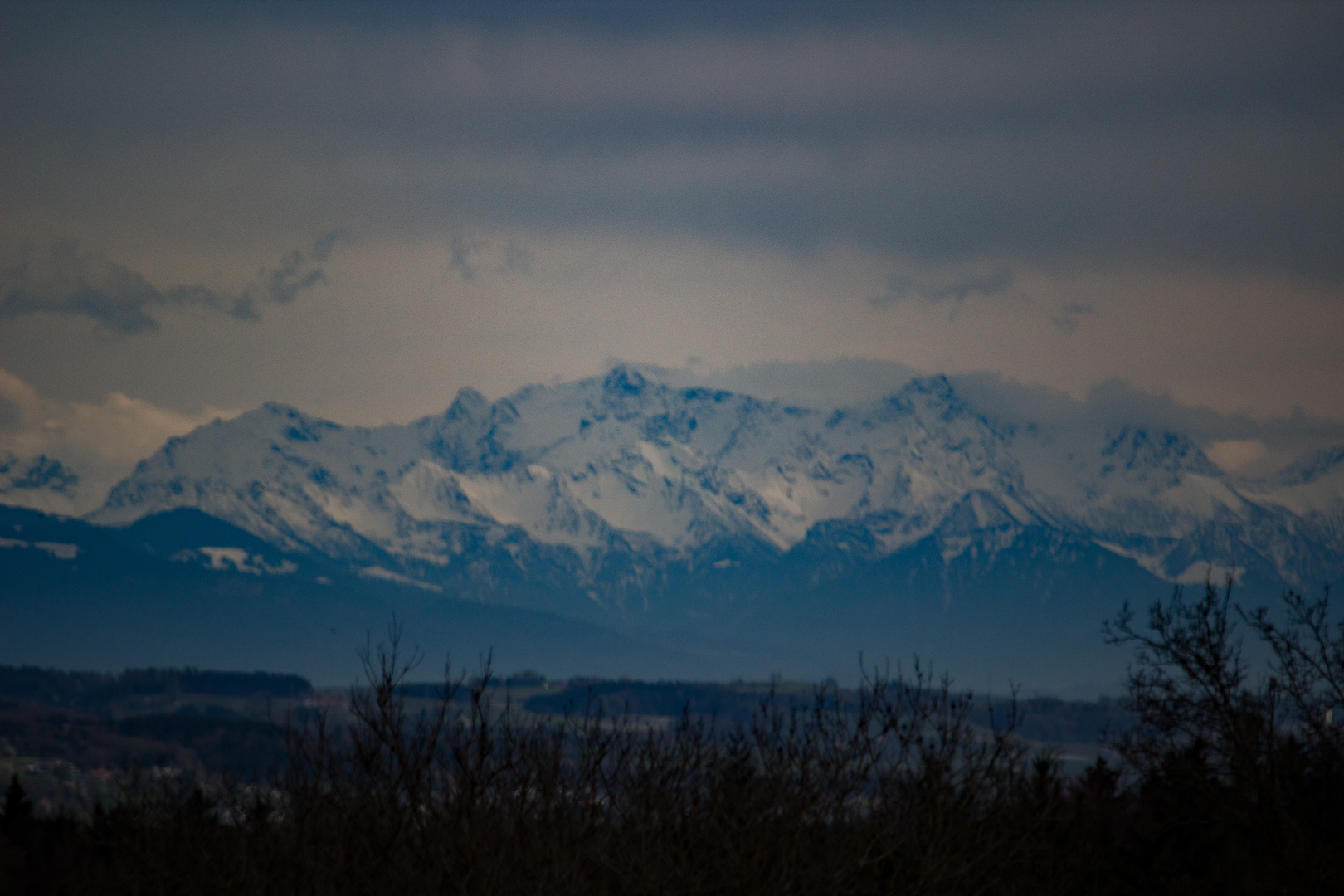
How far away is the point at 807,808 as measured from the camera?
115 feet

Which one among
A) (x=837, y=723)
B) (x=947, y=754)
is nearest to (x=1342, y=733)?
(x=947, y=754)

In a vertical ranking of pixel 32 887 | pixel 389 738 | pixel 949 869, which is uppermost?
pixel 389 738

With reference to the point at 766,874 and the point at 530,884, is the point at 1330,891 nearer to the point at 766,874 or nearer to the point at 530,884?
the point at 766,874

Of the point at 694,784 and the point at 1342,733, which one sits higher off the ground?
the point at 1342,733

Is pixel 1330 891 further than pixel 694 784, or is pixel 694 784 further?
pixel 694 784

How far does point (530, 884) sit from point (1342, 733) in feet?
74.7

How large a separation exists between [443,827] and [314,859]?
599cm

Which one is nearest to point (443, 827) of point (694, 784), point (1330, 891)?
point (694, 784)

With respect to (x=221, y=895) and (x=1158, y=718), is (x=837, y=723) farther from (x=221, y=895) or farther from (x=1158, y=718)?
(x=221, y=895)

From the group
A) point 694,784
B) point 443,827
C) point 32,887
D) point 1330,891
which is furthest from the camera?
point 32,887

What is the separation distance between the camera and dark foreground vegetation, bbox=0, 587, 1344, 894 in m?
32.7

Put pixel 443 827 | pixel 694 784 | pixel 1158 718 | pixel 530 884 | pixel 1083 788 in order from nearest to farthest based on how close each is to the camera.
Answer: pixel 530 884
pixel 443 827
pixel 1158 718
pixel 694 784
pixel 1083 788

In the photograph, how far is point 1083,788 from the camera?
64.8 meters

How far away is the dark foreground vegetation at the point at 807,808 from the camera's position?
107 feet
